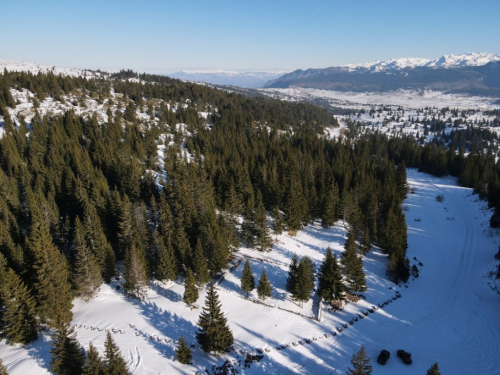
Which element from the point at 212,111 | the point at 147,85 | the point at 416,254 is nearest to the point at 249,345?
the point at 416,254

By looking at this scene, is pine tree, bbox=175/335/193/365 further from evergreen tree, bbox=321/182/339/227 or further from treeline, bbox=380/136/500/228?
treeline, bbox=380/136/500/228

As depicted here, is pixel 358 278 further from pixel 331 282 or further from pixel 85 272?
pixel 85 272

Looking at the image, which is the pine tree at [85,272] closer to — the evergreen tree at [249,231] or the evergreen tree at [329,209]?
the evergreen tree at [249,231]

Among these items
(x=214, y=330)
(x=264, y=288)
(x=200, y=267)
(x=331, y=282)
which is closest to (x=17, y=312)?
(x=200, y=267)

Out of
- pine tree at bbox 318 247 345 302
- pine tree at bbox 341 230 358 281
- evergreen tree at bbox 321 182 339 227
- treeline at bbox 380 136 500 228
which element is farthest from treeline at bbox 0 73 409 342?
treeline at bbox 380 136 500 228

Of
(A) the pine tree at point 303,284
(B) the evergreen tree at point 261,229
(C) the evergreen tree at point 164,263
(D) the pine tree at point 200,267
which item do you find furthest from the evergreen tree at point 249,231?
(C) the evergreen tree at point 164,263

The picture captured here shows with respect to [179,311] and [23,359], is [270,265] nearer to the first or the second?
[179,311]
